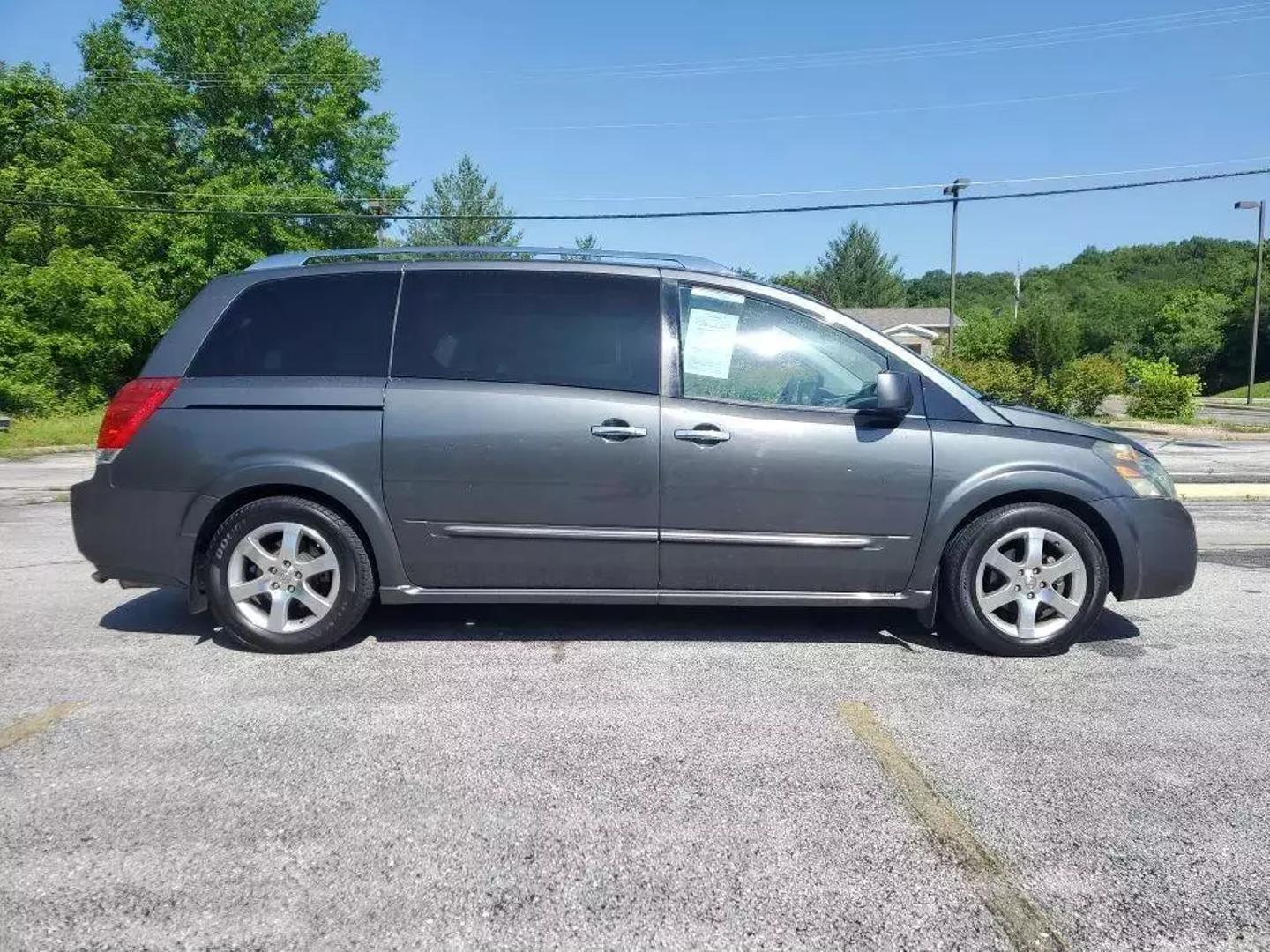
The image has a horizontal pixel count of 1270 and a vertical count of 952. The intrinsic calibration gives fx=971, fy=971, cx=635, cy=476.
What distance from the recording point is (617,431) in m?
4.52

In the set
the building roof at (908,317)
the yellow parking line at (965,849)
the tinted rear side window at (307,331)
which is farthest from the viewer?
the building roof at (908,317)

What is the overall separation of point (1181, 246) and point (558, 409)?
420 ft

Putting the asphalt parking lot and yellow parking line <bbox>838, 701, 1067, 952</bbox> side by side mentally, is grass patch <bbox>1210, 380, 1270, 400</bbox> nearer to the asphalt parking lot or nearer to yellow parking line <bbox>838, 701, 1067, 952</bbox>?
the asphalt parking lot

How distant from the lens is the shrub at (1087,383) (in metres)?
27.1

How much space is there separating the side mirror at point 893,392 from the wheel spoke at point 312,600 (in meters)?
2.74

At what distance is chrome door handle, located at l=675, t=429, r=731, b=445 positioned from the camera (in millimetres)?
4527

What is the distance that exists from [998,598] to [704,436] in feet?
5.28

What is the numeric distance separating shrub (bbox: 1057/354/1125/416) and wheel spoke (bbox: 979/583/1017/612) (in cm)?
2515

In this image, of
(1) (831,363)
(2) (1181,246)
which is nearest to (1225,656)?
(1) (831,363)

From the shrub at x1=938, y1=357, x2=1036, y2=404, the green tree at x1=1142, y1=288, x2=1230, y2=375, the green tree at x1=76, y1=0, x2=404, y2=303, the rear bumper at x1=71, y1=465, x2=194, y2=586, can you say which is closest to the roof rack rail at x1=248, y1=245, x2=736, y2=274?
the rear bumper at x1=71, y1=465, x2=194, y2=586

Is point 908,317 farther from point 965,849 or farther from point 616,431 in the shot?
point 965,849

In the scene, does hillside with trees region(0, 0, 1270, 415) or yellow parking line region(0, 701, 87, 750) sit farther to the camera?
hillside with trees region(0, 0, 1270, 415)

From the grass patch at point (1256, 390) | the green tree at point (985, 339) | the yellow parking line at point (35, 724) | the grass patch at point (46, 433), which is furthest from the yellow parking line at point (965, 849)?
the grass patch at point (1256, 390)

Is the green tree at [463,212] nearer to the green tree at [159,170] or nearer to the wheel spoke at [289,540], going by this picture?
the green tree at [159,170]
